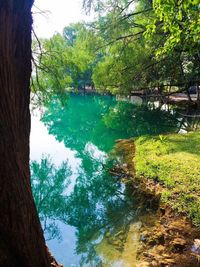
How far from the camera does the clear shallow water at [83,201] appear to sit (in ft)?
19.7

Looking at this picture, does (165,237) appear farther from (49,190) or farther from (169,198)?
(49,190)

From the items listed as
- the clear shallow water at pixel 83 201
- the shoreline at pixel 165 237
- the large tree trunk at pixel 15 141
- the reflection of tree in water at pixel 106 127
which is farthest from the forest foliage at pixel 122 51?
the large tree trunk at pixel 15 141

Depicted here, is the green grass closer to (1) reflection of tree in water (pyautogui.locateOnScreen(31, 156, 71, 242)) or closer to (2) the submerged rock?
(2) the submerged rock

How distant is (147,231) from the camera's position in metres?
6.33

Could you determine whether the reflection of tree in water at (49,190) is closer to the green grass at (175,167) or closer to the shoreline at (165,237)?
the shoreline at (165,237)

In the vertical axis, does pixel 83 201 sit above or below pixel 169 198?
below

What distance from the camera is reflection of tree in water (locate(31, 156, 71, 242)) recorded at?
765 cm

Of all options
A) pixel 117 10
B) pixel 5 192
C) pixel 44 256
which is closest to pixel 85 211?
pixel 44 256

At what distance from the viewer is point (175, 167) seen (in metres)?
8.66

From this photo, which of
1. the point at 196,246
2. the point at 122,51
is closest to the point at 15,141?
the point at 196,246

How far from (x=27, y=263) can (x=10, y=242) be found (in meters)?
0.29

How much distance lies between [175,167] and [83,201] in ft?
9.08

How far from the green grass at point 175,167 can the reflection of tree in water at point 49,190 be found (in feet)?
8.25

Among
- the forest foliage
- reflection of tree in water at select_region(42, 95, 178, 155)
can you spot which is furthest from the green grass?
reflection of tree in water at select_region(42, 95, 178, 155)
